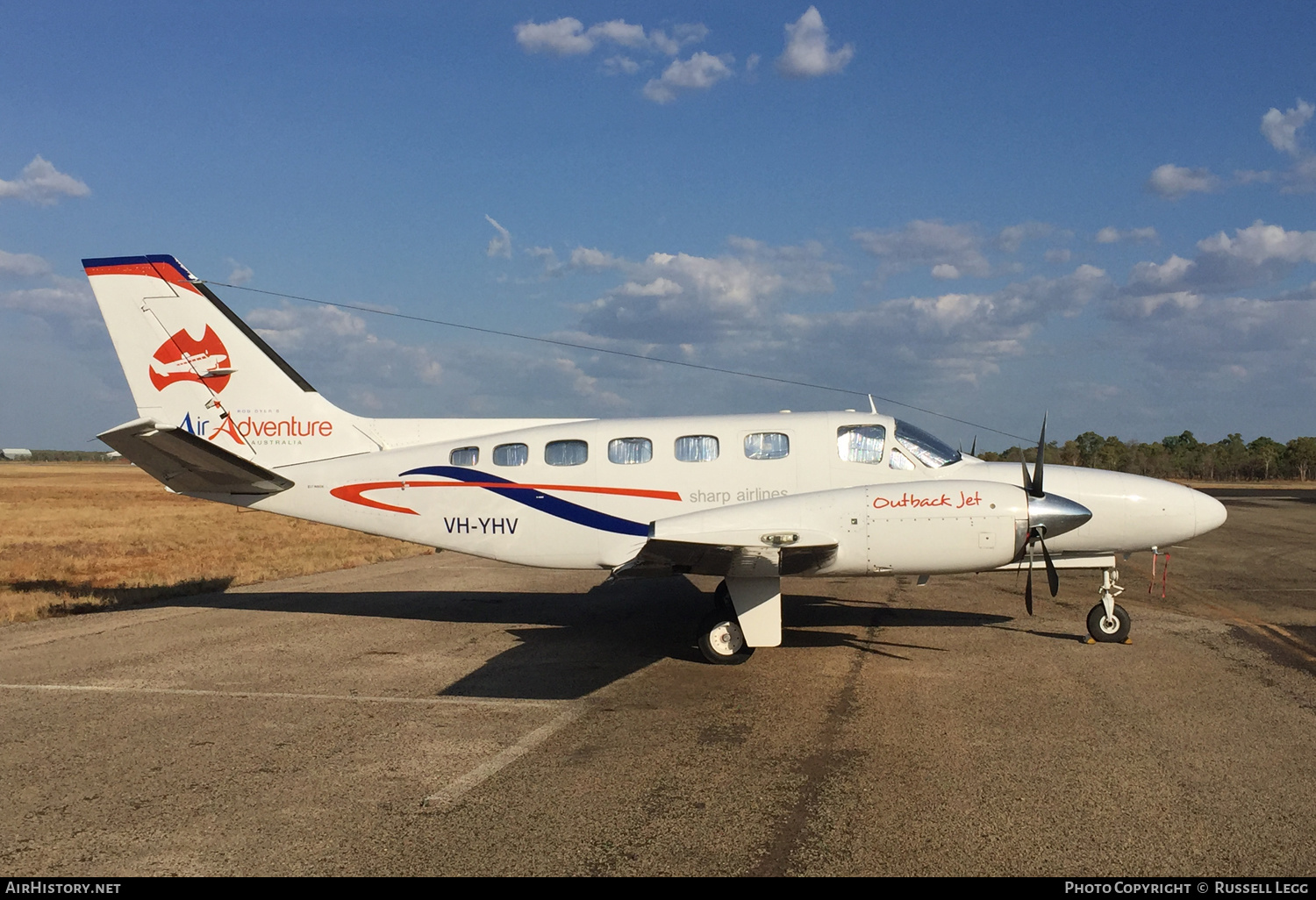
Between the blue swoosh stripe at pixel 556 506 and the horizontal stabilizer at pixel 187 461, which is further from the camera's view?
the blue swoosh stripe at pixel 556 506

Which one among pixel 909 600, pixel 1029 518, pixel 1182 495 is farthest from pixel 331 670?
pixel 1182 495

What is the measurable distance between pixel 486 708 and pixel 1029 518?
6604mm

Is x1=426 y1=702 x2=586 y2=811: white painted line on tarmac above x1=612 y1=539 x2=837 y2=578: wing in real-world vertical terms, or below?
below

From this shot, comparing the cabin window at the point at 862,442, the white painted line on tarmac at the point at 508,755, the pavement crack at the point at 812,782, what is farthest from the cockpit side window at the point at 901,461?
the white painted line on tarmac at the point at 508,755

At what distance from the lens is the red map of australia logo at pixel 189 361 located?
1356 cm

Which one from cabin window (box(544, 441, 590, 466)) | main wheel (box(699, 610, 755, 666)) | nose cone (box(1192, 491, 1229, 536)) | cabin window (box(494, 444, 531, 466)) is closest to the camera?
main wheel (box(699, 610, 755, 666))

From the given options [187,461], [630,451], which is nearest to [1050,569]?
[630,451]

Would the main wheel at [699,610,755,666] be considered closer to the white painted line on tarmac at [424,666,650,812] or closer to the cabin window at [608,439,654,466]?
the white painted line on tarmac at [424,666,650,812]

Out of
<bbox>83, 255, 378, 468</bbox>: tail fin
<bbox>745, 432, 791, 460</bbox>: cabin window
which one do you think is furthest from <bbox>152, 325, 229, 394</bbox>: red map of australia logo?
<bbox>745, 432, 791, 460</bbox>: cabin window

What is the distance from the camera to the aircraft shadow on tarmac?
34.0ft

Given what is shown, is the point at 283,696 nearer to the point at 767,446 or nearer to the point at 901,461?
the point at 767,446

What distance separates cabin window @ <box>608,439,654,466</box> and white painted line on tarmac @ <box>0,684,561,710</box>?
13.1 ft

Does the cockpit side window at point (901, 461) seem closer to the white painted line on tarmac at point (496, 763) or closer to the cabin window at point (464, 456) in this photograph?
the white painted line on tarmac at point (496, 763)

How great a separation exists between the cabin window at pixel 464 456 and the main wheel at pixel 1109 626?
344 inches
